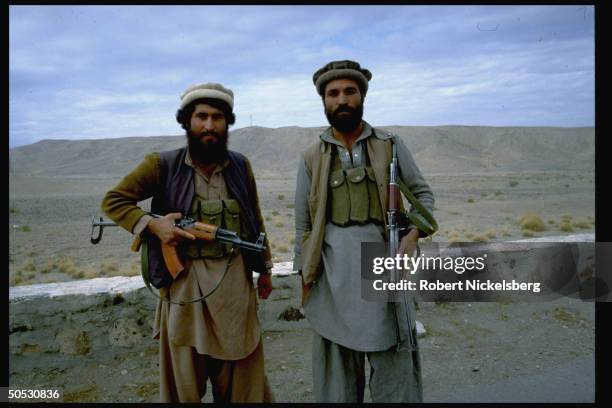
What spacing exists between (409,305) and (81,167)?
240 ft

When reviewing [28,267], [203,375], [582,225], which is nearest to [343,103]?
[203,375]

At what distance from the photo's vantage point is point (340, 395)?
2684 millimetres

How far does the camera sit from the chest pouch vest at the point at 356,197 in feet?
8.52

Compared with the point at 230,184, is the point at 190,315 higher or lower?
lower

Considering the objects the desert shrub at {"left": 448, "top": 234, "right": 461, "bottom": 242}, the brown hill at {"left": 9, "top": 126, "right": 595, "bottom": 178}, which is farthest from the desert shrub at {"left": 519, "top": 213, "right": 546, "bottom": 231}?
the brown hill at {"left": 9, "top": 126, "right": 595, "bottom": 178}

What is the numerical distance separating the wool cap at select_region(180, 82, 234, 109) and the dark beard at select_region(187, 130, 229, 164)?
183 millimetres

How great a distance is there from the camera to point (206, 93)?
2525 millimetres

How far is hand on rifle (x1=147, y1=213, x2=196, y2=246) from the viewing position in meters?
2.47

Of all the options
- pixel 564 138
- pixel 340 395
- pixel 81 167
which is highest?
pixel 564 138
